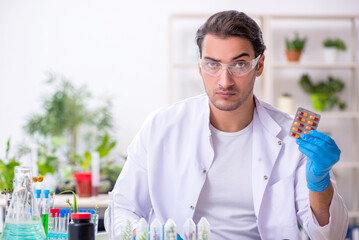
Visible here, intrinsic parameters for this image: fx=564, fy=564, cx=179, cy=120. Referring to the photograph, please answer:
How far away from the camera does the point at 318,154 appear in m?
1.73

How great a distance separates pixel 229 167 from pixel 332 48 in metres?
2.72

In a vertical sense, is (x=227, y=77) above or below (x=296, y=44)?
below

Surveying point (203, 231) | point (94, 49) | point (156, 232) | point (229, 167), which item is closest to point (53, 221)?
point (156, 232)

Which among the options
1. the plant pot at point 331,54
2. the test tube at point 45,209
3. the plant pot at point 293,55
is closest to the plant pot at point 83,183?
the test tube at point 45,209

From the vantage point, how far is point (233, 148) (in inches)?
78.7

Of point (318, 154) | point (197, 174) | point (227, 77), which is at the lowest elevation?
point (197, 174)

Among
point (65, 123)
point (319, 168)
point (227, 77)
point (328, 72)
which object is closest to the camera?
point (319, 168)

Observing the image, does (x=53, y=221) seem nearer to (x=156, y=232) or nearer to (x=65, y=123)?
(x=156, y=232)

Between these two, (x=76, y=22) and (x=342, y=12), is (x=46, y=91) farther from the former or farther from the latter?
(x=342, y=12)

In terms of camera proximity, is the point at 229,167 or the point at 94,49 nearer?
the point at 229,167

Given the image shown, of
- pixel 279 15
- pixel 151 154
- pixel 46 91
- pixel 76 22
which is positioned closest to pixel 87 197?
pixel 151 154

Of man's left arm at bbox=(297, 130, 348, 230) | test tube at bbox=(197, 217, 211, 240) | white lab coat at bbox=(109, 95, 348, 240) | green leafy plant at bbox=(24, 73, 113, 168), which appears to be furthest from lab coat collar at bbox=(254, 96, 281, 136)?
green leafy plant at bbox=(24, 73, 113, 168)

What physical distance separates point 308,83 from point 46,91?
81.8 inches

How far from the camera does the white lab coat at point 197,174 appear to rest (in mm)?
1887
